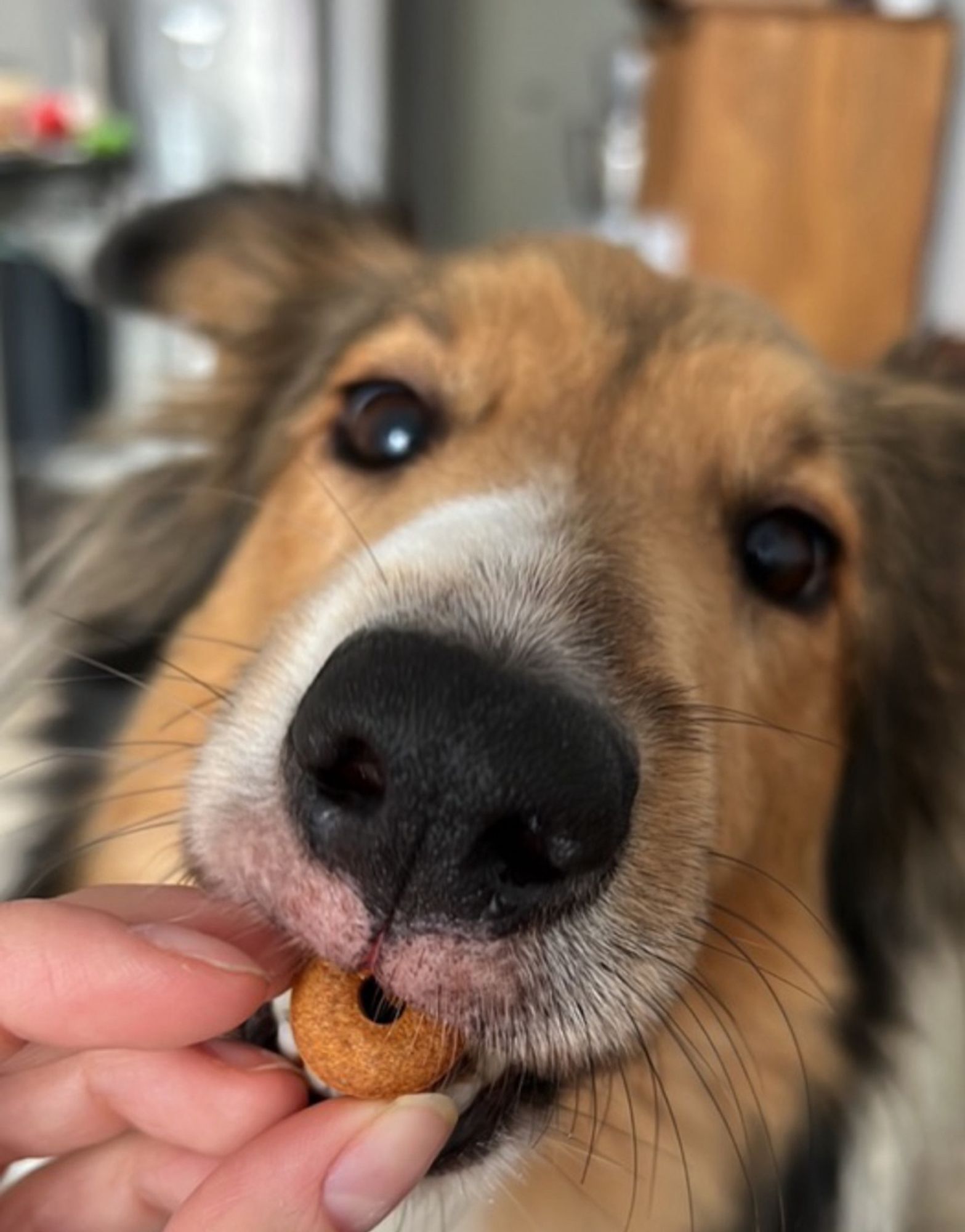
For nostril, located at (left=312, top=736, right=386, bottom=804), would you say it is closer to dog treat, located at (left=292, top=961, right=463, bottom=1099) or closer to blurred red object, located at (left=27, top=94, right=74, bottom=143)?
dog treat, located at (left=292, top=961, right=463, bottom=1099)

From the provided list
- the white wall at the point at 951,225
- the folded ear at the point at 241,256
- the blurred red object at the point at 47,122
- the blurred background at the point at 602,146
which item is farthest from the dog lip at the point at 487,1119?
the blurred red object at the point at 47,122

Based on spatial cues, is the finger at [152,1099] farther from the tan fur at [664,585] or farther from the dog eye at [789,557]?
the dog eye at [789,557]

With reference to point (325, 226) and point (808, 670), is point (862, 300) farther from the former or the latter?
point (808, 670)

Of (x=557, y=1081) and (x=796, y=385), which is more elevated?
(x=796, y=385)

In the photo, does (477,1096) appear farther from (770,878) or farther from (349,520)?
(349,520)

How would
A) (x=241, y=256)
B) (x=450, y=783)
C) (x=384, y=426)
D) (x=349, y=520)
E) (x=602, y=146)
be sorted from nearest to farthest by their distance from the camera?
(x=450, y=783)
(x=349, y=520)
(x=384, y=426)
(x=241, y=256)
(x=602, y=146)

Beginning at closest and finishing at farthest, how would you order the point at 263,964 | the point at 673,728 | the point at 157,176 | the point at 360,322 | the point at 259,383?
the point at 263,964 < the point at 673,728 < the point at 360,322 < the point at 259,383 < the point at 157,176

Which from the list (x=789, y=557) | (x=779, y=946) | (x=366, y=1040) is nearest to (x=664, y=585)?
(x=789, y=557)

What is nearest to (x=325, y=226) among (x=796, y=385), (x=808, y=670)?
(x=796, y=385)
